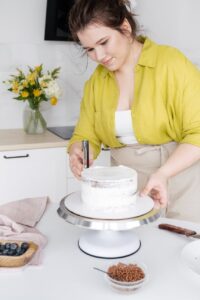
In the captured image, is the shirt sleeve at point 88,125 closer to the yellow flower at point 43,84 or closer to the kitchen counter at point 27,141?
the kitchen counter at point 27,141

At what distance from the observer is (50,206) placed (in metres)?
1.48

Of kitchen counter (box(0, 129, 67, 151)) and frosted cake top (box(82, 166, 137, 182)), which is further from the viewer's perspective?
kitchen counter (box(0, 129, 67, 151))

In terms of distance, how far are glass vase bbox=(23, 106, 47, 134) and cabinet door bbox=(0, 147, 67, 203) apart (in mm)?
287

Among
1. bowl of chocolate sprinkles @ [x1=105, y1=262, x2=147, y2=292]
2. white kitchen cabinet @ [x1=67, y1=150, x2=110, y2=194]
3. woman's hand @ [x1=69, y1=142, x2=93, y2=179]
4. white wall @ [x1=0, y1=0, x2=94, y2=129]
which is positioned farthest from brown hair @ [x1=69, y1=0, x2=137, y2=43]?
white wall @ [x1=0, y1=0, x2=94, y2=129]

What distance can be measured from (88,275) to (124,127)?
667 mm

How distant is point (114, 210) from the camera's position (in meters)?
1.04

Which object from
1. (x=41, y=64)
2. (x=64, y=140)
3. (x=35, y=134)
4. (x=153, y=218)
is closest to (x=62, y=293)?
(x=153, y=218)

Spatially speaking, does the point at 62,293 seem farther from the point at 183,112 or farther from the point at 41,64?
the point at 41,64

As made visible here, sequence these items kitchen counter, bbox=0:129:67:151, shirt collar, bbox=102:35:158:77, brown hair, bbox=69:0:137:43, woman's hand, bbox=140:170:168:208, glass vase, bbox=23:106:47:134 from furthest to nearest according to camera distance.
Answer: glass vase, bbox=23:106:47:134 → kitchen counter, bbox=0:129:67:151 → shirt collar, bbox=102:35:158:77 → brown hair, bbox=69:0:137:43 → woman's hand, bbox=140:170:168:208

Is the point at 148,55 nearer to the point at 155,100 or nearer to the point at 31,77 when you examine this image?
the point at 155,100

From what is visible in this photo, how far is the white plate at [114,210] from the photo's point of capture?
1.02 m

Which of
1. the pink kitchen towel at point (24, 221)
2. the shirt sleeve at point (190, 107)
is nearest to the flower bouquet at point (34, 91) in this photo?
the pink kitchen towel at point (24, 221)

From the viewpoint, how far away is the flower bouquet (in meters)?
2.50

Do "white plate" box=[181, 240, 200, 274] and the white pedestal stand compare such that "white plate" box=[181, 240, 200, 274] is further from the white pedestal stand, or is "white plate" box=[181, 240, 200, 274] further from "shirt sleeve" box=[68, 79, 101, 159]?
"shirt sleeve" box=[68, 79, 101, 159]
